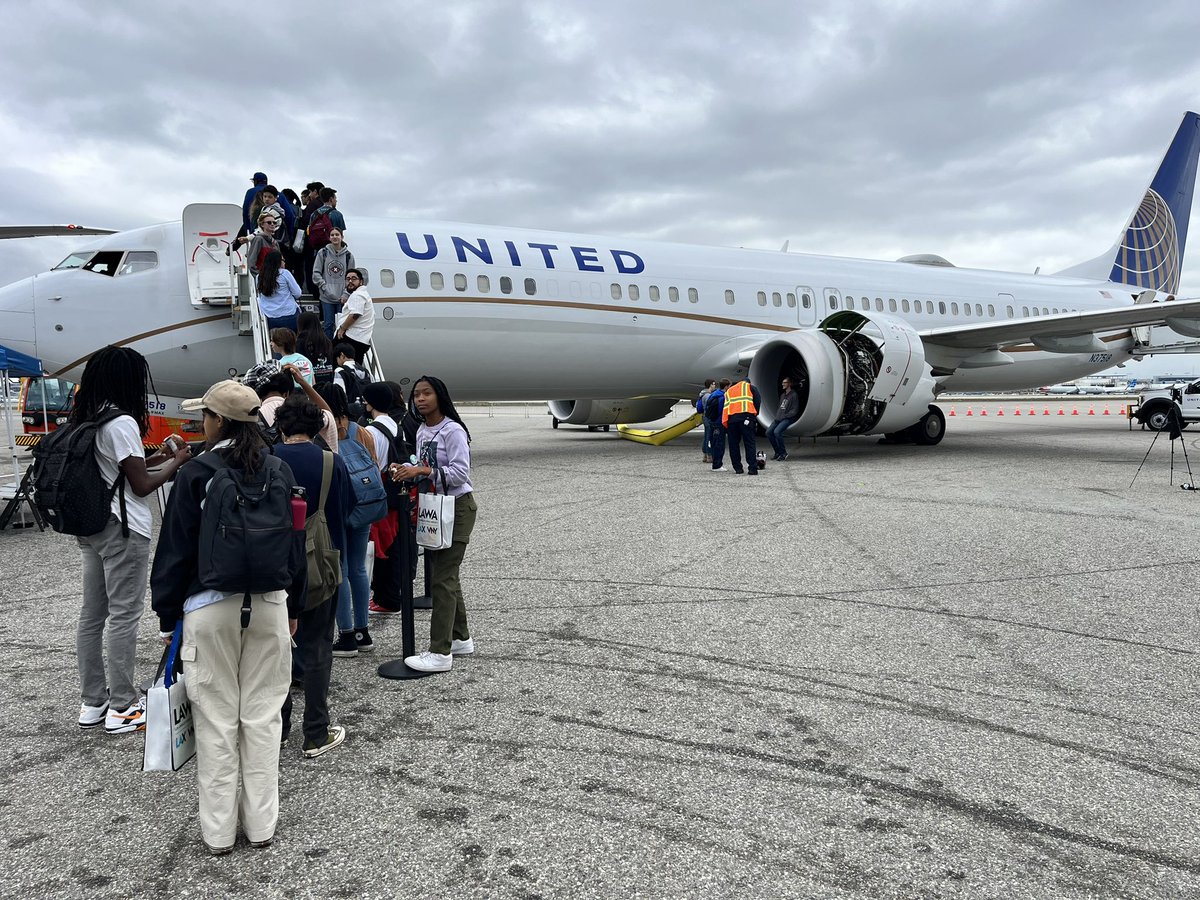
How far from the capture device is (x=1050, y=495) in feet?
30.7

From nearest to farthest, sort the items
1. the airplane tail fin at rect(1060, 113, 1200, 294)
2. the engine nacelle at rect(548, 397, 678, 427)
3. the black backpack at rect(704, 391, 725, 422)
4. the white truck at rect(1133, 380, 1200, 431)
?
1. the black backpack at rect(704, 391, 725, 422)
2. the engine nacelle at rect(548, 397, 678, 427)
3. the white truck at rect(1133, 380, 1200, 431)
4. the airplane tail fin at rect(1060, 113, 1200, 294)

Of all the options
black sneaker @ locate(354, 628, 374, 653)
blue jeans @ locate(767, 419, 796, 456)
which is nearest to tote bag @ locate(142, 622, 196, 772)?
black sneaker @ locate(354, 628, 374, 653)

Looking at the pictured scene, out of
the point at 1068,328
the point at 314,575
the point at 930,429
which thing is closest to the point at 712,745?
the point at 314,575

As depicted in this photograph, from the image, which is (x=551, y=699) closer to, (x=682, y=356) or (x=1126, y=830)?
(x=1126, y=830)

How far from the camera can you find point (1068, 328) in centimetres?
1373

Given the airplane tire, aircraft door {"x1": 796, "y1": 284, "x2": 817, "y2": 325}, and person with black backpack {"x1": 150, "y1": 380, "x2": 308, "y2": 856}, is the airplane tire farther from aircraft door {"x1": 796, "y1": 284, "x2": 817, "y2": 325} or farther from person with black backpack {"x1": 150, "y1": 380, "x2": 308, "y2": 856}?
person with black backpack {"x1": 150, "y1": 380, "x2": 308, "y2": 856}

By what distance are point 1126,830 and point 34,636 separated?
540cm

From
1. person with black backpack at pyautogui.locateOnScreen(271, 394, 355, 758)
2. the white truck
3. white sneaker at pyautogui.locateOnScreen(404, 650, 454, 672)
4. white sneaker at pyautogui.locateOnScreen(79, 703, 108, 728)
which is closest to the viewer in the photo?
person with black backpack at pyautogui.locateOnScreen(271, 394, 355, 758)

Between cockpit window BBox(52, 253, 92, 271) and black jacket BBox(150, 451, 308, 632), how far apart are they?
9020 mm

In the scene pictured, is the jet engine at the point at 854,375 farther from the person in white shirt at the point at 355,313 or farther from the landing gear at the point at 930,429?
the person in white shirt at the point at 355,313

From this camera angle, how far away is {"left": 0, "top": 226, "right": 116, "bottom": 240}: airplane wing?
11.8m

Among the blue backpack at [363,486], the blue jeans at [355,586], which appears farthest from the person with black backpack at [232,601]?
the blue jeans at [355,586]

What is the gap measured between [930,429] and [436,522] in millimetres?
13899

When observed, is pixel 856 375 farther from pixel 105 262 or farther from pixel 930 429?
pixel 105 262
